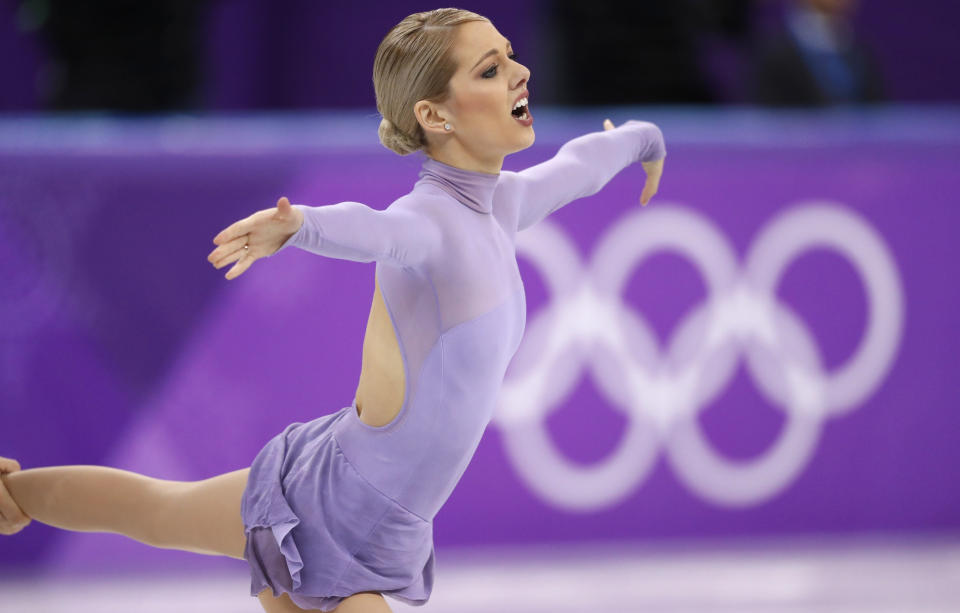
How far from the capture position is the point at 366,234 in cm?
215

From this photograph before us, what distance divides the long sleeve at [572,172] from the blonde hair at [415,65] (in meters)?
0.28

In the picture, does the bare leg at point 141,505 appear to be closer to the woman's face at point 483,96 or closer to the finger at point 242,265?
the finger at point 242,265

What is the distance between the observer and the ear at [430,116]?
2404 millimetres

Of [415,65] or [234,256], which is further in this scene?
[415,65]

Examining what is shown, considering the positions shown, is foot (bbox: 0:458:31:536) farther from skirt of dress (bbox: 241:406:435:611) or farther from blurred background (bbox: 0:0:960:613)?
blurred background (bbox: 0:0:960:613)

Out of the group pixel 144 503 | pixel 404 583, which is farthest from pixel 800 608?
pixel 144 503

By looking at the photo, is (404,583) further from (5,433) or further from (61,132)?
(61,132)

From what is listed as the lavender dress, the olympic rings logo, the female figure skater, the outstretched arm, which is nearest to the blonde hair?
the female figure skater

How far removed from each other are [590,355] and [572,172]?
2280 mm

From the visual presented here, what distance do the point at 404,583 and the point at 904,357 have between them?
3.19 meters

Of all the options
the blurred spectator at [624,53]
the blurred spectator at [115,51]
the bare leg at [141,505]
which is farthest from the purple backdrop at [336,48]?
the bare leg at [141,505]

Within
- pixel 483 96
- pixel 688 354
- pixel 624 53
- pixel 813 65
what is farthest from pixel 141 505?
pixel 813 65

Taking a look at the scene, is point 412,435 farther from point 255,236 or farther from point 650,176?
point 650,176

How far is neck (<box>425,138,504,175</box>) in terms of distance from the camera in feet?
Answer: 8.05
